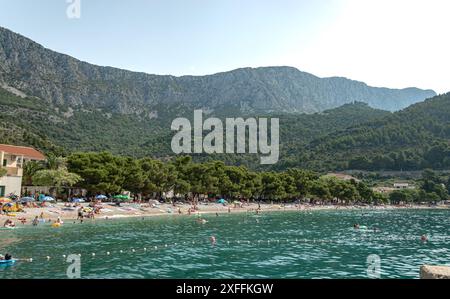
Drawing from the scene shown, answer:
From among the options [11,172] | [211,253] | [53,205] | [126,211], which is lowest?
[211,253]

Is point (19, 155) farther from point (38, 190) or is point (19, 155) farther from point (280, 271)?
point (280, 271)

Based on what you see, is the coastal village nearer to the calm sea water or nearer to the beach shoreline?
the beach shoreline

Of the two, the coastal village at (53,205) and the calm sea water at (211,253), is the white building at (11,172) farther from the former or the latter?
the calm sea water at (211,253)

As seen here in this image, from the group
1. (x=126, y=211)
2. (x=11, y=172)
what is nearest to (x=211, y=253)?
(x=126, y=211)

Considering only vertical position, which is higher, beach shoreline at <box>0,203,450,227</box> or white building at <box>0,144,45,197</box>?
white building at <box>0,144,45,197</box>

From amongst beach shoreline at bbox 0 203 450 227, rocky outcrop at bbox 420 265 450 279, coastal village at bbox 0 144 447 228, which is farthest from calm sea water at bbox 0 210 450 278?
rocky outcrop at bbox 420 265 450 279

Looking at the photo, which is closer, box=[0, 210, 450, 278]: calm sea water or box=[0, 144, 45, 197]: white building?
box=[0, 210, 450, 278]: calm sea water

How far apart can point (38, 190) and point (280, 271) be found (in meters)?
62.5

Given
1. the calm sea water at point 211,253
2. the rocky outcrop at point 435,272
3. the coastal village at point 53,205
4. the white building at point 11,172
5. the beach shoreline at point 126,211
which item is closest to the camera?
the rocky outcrop at point 435,272

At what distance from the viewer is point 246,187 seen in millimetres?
108438

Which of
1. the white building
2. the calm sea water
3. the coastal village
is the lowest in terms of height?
the calm sea water

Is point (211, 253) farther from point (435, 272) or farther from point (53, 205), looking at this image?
point (53, 205)

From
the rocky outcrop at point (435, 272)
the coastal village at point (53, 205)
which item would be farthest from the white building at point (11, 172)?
the rocky outcrop at point (435, 272)
